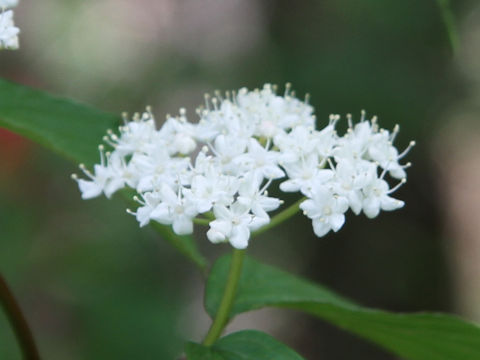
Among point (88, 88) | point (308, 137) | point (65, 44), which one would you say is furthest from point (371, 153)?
point (65, 44)

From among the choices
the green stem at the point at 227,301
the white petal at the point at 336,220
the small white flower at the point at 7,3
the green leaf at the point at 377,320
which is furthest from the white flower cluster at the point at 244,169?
the small white flower at the point at 7,3

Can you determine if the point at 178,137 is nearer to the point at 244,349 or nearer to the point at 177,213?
the point at 177,213

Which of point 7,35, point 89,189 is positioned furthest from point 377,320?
point 7,35

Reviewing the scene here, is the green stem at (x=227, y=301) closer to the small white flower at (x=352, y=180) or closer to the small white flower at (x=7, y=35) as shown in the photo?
the small white flower at (x=352, y=180)

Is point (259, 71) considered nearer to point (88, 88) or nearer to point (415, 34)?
point (415, 34)

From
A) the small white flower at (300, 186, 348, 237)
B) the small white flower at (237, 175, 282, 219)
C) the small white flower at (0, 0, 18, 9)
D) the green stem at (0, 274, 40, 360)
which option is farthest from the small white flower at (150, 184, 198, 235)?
the small white flower at (0, 0, 18, 9)

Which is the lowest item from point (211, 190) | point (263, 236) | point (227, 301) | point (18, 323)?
point (18, 323)

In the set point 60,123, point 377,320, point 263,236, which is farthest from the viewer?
point 263,236
